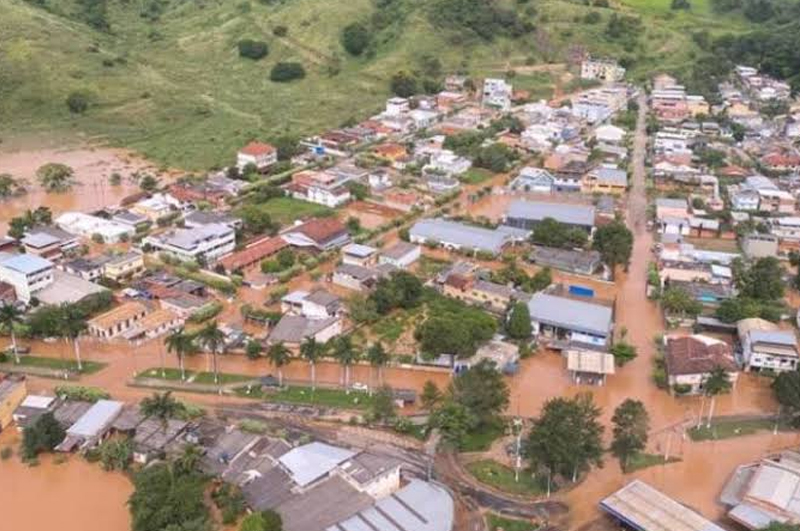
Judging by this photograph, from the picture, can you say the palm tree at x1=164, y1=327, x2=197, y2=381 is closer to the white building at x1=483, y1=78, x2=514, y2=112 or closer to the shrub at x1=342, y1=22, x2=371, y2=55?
the white building at x1=483, y1=78, x2=514, y2=112

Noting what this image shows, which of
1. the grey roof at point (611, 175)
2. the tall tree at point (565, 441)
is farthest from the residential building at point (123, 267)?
the grey roof at point (611, 175)

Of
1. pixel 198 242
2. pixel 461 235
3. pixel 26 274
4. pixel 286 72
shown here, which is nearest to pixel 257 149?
pixel 198 242

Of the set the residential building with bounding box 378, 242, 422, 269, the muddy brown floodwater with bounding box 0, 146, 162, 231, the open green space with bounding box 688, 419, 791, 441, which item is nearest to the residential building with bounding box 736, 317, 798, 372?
the open green space with bounding box 688, 419, 791, 441

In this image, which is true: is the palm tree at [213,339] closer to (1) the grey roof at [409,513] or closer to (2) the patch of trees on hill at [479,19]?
(1) the grey roof at [409,513]

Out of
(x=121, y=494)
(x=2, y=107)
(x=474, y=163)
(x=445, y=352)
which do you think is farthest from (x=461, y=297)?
(x=2, y=107)

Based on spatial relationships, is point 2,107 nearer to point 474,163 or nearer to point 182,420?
point 474,163

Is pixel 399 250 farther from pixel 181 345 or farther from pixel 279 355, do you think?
pixel 181 345
